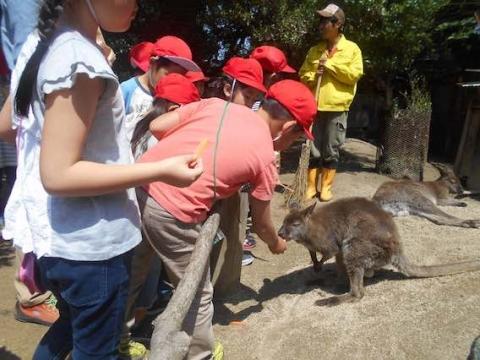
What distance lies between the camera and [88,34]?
4.82 ft

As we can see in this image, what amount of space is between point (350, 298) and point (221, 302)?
0.99m

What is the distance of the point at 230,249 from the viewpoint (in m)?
3.70

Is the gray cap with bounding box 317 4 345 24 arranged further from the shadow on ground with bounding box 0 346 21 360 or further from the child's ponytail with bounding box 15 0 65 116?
the child's ponytail with bounding box 15 0 65 116

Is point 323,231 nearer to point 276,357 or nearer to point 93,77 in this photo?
point 276,357

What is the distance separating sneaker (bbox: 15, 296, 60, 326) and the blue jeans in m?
1.86

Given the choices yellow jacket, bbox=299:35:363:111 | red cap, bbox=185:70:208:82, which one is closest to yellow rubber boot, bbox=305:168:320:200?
yellow jacket, bbox=299:35:363:111

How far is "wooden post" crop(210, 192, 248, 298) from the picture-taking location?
3576mm

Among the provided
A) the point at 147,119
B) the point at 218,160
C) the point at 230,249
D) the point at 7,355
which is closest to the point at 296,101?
the point at 218,160

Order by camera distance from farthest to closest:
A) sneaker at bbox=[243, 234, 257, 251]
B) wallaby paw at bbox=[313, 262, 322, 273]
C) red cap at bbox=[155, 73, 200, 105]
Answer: sneaker at bbox=[243, 234, 257, 251]
wallaby paw at bbox=[313, 262, 322, 273]
red cap at bbox=[155, 73, 200, 105]

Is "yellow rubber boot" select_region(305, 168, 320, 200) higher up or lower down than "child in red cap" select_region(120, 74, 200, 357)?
lower down

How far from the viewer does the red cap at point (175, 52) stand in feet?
11.7

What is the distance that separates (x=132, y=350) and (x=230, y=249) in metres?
1.09

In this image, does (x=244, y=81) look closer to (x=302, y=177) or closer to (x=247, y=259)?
(x=247, y=259)

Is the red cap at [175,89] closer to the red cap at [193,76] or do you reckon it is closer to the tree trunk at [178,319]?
the red cap at [193,76]
